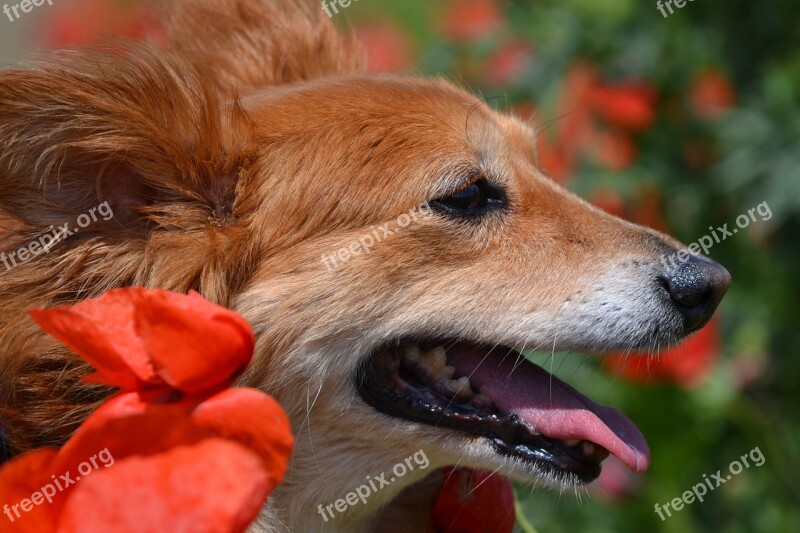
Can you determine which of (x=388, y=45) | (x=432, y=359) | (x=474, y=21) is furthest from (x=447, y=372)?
(x=388, y=45)

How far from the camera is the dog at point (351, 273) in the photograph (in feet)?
6.95

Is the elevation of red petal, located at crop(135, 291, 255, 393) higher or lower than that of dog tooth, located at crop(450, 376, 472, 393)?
higher

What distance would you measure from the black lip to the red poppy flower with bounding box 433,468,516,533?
0.11m

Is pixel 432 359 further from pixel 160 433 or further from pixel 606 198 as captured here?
pixel 606 198

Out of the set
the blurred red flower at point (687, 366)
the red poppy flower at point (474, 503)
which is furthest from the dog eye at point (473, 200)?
the blurred red flower at point (687, 366)

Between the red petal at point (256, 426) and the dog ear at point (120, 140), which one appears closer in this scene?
the red petal at point (256, 426)

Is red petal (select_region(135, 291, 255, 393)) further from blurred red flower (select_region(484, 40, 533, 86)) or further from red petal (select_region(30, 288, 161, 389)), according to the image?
blurred red flower (select_region(484, 40, 533, 86))

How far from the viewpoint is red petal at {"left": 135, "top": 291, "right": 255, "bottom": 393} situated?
5.23 ft

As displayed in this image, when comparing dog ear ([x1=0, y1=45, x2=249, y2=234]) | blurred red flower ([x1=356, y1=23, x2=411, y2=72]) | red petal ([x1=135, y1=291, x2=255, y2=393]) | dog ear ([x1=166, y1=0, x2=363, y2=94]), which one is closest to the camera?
red petal ([x1=135, y1=291, x2=255, y2=393])

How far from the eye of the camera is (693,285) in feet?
8.04

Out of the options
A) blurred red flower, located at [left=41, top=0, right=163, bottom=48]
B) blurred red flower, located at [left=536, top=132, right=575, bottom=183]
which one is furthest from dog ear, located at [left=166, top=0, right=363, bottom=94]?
blurred red flower, located at [left=536, top=132, right=575, bottom=183]

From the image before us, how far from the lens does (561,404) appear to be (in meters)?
2.41

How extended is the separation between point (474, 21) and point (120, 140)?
2.59 m

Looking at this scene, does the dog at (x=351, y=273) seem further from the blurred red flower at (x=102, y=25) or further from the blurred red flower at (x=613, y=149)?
the blurred red flower at (x=613, y=149)
